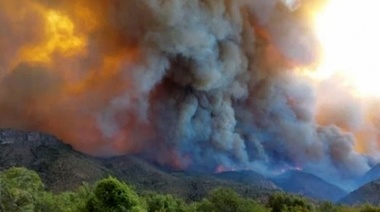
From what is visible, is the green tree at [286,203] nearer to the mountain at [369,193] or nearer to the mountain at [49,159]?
the mountain at [49,159]

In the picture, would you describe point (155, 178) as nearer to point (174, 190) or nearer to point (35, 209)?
point (174, 190)

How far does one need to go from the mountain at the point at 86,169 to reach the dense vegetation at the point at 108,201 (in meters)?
46.4

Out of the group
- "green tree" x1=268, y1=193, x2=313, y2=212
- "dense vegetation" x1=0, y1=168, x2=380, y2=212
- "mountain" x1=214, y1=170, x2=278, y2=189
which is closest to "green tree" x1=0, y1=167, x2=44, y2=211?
"dense vegetation" x1=0, y1=168, x2=380, y2=212

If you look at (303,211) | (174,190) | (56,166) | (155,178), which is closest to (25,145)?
(56,166)

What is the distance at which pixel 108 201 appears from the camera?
36.7 meters

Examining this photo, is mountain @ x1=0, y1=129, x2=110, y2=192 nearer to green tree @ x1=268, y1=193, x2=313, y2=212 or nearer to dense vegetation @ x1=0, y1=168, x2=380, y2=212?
dense vegetation @ x1=0, y1=168, x2=380, y2=212

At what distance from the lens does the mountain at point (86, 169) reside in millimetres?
111950

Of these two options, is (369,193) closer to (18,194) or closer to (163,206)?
(163,206)

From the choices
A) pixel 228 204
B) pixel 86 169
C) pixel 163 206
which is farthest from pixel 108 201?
pixel 86 169

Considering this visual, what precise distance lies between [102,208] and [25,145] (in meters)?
108

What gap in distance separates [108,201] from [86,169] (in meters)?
86.7

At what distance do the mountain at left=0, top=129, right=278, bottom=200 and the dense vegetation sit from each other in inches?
1826

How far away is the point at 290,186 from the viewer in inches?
7712

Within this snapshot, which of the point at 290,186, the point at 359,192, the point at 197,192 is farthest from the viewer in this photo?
the point at 290,186
